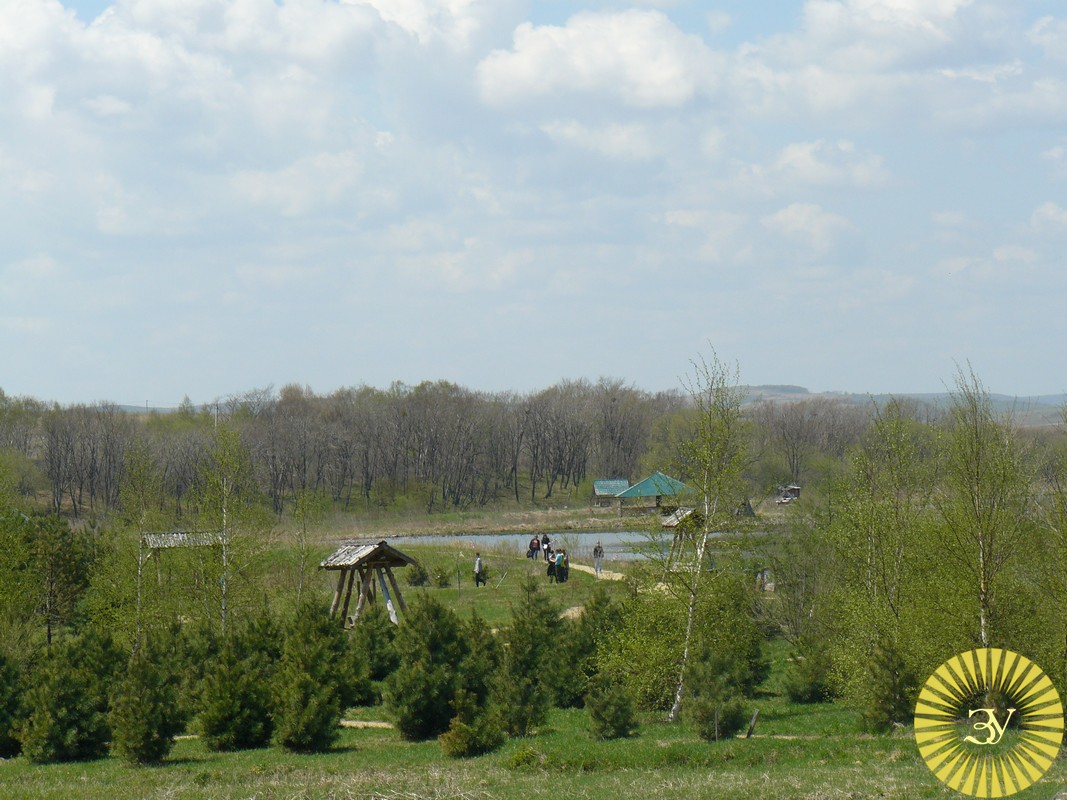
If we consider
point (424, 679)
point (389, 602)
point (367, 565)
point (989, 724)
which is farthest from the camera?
point (367, 565)

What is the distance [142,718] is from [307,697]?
2.53 meters

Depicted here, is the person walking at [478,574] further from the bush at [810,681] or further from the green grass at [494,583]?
the bush at [810,681]

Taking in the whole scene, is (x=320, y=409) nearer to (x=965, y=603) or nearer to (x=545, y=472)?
(x=545, y=472)

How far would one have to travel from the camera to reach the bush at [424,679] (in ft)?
62.9

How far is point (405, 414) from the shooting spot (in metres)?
100

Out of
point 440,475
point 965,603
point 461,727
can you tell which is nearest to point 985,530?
point 965,603

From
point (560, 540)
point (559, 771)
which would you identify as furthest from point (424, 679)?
point (560, 540)

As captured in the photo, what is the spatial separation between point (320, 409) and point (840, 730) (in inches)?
3709

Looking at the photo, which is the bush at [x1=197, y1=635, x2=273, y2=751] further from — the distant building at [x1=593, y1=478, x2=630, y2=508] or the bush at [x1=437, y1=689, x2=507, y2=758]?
the distant building at [x1=593, y1=478, x2=630, y2=508]

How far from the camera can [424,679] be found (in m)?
19.3

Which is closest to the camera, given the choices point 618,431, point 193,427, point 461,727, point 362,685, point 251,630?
point 461,727

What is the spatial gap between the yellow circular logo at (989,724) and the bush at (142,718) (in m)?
11.3

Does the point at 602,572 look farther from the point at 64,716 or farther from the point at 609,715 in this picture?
the point at 64,716

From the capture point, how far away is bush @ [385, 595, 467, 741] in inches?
755
